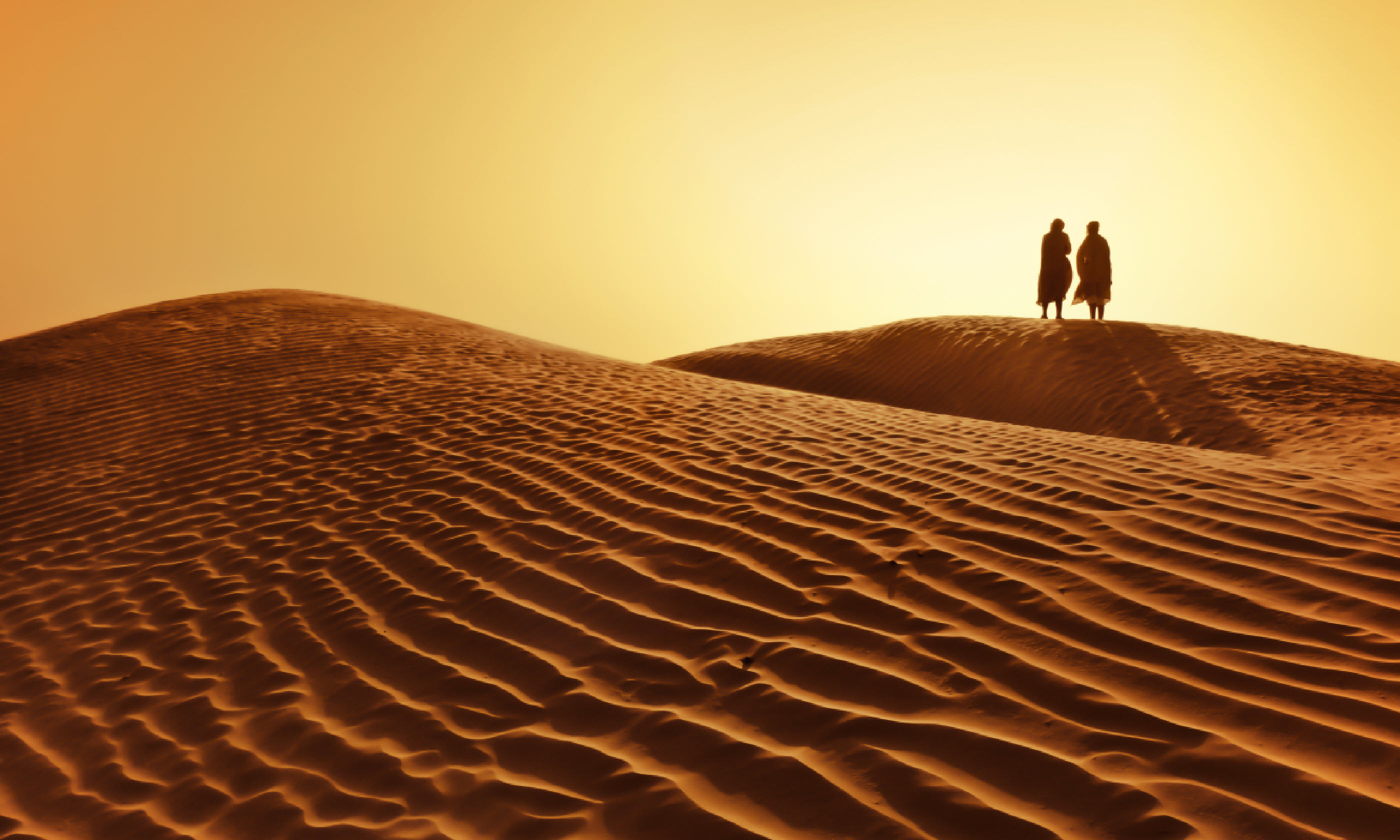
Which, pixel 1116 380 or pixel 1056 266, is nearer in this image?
pixel 1116 380

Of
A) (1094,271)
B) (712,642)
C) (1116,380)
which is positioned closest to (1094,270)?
(1094,271)

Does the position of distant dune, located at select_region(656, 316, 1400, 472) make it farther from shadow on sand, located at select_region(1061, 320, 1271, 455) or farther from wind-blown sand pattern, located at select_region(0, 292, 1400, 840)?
wind-blown sand pattern, located at select_region(0, 292, 1400, 840)

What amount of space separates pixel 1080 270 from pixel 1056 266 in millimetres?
614

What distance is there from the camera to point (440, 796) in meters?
2.71

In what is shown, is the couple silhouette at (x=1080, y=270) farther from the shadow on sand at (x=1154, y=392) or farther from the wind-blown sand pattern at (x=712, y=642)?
the wind-blown sand pattern at (x=712, y=642)

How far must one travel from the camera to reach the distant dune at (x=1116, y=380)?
8859 millimetres

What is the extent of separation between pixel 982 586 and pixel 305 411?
6670 millimetres

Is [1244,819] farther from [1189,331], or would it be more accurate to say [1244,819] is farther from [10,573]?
[1189,331]

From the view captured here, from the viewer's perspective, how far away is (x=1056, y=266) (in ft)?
53.2

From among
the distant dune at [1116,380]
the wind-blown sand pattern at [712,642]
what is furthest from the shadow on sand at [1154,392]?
the wind-blown sand pattern at [712,642]

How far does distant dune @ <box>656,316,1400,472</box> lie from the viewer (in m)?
8.86

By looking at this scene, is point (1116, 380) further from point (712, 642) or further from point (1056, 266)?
point (712, 642)

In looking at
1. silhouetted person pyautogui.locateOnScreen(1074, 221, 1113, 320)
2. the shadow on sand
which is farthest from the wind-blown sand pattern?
silhouetted person pyautogui.locateOnScreen(1074, 221, 1113, 320)

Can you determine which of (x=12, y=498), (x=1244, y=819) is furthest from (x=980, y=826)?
(x=12, y=498)
